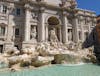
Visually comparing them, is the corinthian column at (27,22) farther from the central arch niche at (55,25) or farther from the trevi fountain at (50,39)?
the central arch niche at (55,25)

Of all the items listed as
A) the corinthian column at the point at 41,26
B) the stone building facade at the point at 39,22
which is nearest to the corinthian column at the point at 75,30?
the stone building facade at the point at 39,22

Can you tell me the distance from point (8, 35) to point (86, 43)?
17.6m

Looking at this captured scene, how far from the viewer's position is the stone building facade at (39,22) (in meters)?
29.0

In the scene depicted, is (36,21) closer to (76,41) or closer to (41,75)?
(76,41)

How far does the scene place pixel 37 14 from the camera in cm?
3195

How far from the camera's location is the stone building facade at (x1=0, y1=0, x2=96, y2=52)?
28984 millimetres

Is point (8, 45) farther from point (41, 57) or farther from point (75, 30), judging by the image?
point (75, 30)

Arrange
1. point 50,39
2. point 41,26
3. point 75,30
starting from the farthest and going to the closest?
1. point 75,30
2. point 50,39
3. point 41,26

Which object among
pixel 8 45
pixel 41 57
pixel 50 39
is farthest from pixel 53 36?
pixel 41 57

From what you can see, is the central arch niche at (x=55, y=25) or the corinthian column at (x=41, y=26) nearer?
the corinthian column at (x=41, y=26)

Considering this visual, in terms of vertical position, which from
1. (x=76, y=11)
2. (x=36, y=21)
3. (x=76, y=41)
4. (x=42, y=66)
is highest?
(x=76, y=11)

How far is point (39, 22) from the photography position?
104 feet

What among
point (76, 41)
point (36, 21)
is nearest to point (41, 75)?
point (36, 21)

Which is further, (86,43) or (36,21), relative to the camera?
(86,43)
